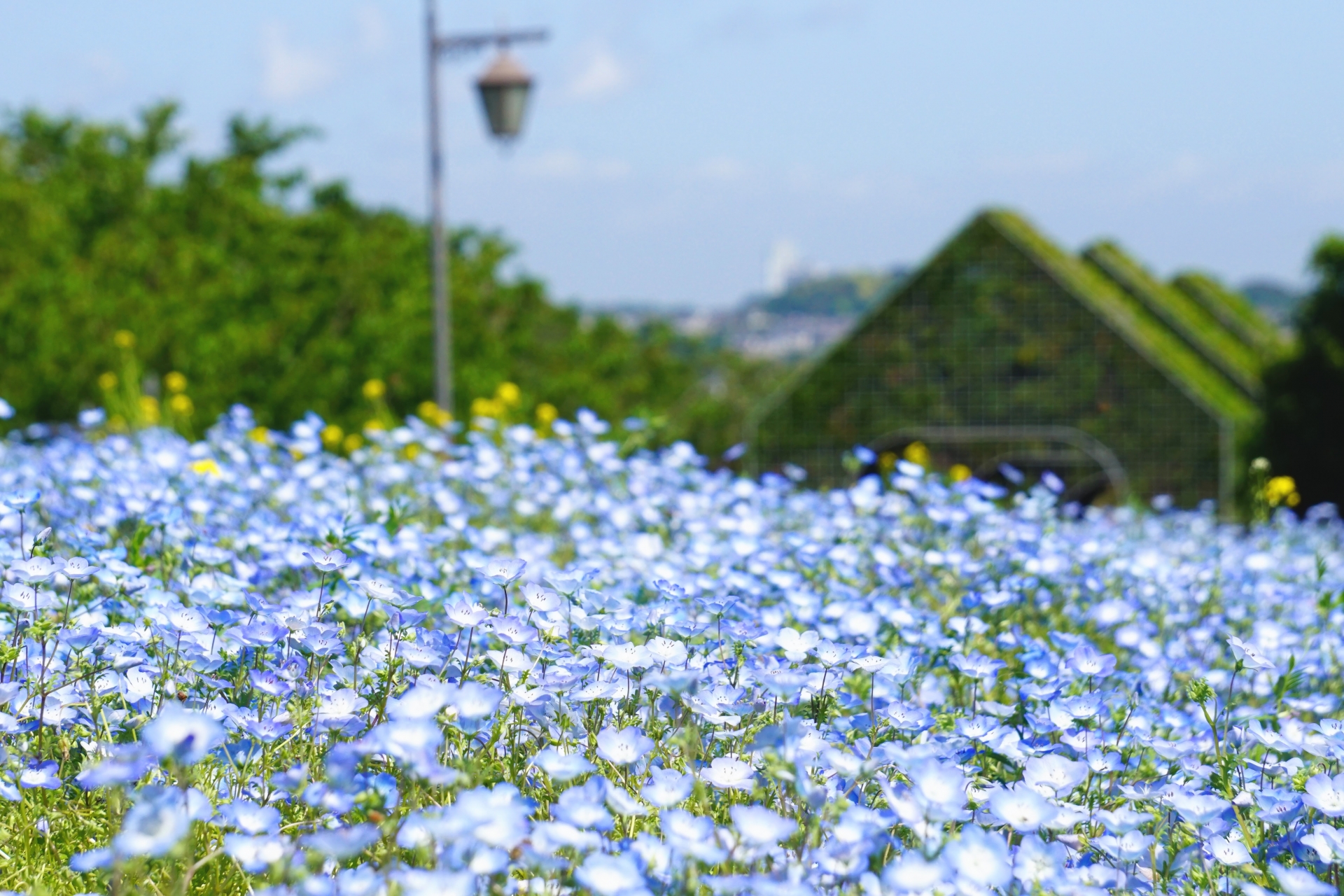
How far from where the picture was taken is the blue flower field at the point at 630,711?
6.23 feet

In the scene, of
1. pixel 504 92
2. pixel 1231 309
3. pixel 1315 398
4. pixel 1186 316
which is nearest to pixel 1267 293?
pixel 1231 309

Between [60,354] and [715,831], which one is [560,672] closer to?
[715,831]

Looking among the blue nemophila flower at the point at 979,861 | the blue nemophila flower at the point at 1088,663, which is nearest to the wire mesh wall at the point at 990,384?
the blue nemophila flower at the point at 1088,663

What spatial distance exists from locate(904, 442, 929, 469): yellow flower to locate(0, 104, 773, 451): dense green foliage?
8.15ft

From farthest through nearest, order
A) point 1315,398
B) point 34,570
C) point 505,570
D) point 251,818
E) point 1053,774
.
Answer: point 1315,398 < point 505,570 < point 34,570 < point 1053,774 < point 251,818

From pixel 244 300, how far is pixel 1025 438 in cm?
905

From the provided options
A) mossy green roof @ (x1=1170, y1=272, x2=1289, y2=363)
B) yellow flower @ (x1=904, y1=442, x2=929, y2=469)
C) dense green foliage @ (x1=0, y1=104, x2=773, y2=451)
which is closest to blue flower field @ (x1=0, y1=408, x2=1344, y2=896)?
yellow flower @ (x1=904, y1=442, x2=929, y2=469)

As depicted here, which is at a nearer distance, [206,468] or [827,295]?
[206,468]

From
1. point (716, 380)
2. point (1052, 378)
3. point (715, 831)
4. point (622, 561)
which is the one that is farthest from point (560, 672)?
point (716, 380)

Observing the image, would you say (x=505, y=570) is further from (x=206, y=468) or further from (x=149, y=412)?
(x=149, y=412)

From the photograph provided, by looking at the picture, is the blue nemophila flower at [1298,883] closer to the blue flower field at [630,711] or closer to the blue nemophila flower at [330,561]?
the blue flower field at [630,711]

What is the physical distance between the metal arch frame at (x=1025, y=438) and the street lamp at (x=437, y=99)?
434cm

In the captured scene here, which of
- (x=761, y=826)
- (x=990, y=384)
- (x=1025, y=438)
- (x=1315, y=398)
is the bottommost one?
(x=1025, y=438)

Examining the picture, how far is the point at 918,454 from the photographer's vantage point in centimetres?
734
